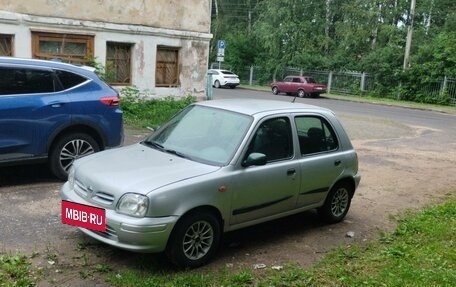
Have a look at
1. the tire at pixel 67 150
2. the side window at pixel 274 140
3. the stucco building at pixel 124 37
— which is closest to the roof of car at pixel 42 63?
the tire at pixel 67 150

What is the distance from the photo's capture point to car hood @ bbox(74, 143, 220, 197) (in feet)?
15.0

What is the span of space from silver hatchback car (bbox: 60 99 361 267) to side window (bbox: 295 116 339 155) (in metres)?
0.01

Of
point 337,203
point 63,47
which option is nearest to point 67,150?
point 337,203

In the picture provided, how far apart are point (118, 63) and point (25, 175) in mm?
8450

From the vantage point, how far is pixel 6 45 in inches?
526

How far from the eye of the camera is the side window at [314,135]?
19.4ft

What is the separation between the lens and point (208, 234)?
4883mm

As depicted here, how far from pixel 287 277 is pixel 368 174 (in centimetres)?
567

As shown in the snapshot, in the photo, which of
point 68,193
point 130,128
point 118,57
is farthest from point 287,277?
point 118,57

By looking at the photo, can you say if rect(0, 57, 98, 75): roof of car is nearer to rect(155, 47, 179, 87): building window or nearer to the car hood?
the car hood

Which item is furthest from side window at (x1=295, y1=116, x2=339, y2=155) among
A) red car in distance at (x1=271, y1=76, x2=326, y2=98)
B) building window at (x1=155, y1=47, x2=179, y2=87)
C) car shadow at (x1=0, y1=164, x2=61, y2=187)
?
red car in distance at (x1=271, y1=76, x2=326, y2=98)

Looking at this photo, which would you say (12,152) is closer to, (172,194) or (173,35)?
(172,194)

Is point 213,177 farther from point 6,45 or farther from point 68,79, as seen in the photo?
point 6,45

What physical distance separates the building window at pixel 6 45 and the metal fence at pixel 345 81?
86.8 feet
